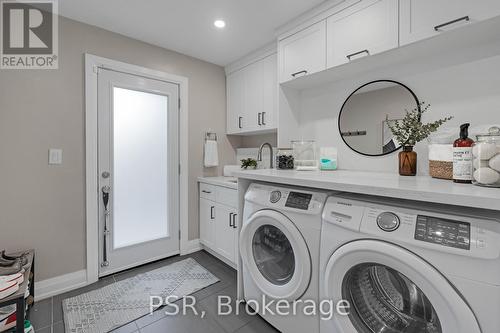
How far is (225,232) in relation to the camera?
91.0 inches

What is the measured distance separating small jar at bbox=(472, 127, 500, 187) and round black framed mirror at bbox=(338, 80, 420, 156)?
567mm

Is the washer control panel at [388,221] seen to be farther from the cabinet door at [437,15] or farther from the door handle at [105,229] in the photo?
the door handle at [105,229]

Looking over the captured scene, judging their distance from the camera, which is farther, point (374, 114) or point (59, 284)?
point (59, 284)

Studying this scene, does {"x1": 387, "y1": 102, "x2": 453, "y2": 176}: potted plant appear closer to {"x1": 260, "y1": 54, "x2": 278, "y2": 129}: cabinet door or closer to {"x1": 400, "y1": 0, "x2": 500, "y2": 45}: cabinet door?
{"x1": 400, "y1": 0, "x2": 500, "y2": 45}: cabinet door

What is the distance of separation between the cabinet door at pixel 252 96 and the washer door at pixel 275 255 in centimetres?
137

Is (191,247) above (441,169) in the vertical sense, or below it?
below

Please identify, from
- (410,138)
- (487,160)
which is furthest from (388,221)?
(410,138)

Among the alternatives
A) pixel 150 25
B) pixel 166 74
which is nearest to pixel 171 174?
pixel 166 74

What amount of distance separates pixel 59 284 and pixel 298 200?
216cm

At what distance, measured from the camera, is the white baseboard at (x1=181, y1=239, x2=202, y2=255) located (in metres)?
2.64

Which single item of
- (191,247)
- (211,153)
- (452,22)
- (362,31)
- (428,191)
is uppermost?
(362,31)

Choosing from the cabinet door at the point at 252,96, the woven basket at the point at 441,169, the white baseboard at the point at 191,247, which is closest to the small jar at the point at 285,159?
the cabinet door at the point at 252,96

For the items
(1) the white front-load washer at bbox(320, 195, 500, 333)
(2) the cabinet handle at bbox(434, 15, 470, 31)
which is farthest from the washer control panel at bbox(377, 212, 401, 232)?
(2) the cabinet handle at bbox(434, 15, 470, 31)

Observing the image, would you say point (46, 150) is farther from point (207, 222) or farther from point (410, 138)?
point (410, 138)
